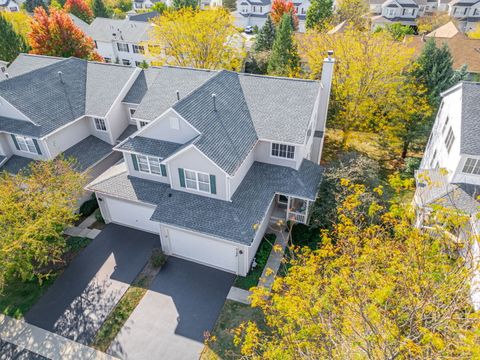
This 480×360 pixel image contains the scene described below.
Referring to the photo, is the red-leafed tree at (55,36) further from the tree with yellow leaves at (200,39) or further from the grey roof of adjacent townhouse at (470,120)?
the grey roof of adjacent townhouse at (470,120)

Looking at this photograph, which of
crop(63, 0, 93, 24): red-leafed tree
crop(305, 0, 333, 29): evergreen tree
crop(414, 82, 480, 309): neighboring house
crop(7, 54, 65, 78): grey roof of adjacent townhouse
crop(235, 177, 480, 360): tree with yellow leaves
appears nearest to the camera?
crop(235, 177, 480, 360): tree with yellow leaves

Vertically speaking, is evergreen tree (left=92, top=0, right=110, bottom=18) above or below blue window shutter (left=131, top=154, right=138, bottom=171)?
above

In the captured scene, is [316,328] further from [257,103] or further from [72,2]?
[72,2]

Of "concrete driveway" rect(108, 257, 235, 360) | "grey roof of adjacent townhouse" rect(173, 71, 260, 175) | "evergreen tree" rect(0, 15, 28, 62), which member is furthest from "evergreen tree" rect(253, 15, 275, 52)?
"concrete driveway" rect(108, 257, 235, 360)

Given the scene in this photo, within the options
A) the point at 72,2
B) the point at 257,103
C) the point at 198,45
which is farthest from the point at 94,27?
the point at 257,103

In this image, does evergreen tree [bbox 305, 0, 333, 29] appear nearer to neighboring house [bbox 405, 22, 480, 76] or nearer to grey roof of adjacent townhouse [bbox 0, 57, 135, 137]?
neighboring house [bbox 405, 22, 480, 76]

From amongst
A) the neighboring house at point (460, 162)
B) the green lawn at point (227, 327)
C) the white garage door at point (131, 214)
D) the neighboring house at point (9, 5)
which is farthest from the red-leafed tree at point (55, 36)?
the neighboring house at point (9, 5)
